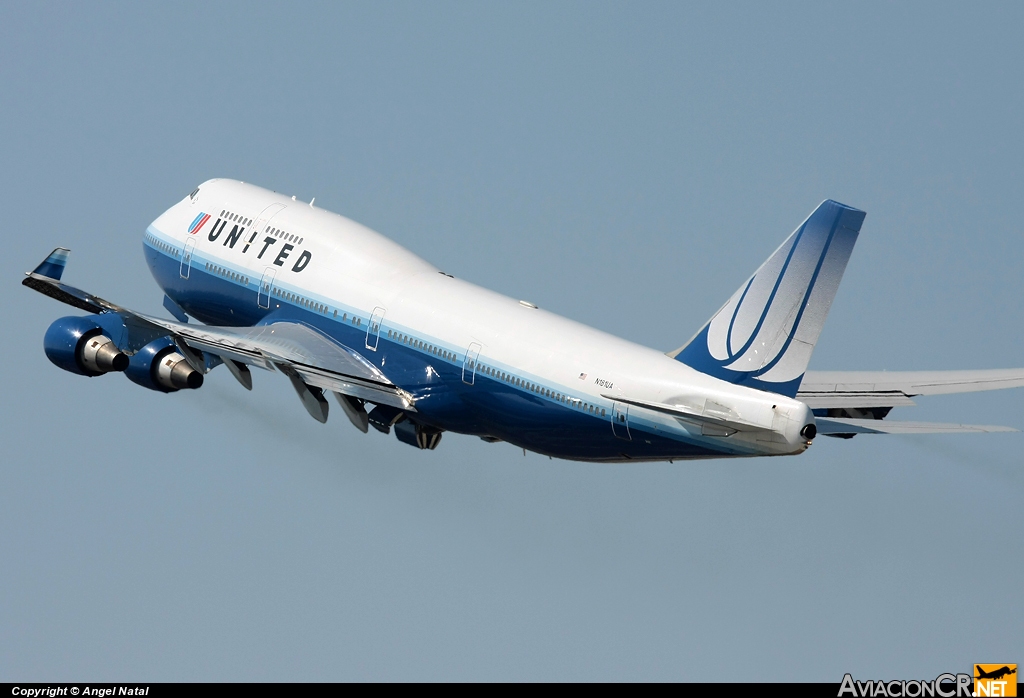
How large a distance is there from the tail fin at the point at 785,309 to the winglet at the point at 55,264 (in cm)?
1499

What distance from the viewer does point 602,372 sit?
47875 millimetres

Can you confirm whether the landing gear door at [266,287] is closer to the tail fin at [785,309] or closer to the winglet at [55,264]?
the winglet at [55,264]

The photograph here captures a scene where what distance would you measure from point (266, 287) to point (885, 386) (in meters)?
16.0

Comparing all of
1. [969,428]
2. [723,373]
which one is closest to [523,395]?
[723,373]

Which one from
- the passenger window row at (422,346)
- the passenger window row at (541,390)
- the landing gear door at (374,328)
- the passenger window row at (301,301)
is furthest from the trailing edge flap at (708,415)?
the passenger window row at (301,301)

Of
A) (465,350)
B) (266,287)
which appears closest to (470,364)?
(465,350)

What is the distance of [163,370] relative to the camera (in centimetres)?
4994

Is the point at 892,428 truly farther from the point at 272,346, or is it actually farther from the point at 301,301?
the point at 301,301

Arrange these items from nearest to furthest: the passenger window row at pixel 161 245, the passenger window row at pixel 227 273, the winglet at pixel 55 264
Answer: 1. the winglet at pixel 55 264
2. the passenger window row at pixel 227 273
3. the passenger window row at pixel 161 245

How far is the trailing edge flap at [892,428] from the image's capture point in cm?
4459

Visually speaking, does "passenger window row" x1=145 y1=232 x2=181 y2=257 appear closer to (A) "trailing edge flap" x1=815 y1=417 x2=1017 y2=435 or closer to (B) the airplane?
(B) the airplane

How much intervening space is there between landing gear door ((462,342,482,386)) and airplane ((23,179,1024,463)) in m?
0.04

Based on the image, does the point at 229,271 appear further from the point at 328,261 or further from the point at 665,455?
the point at 665,455

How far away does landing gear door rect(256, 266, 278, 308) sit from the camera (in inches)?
2162
